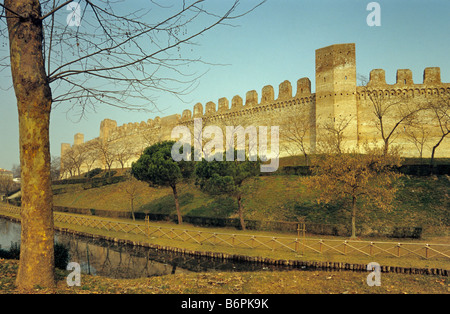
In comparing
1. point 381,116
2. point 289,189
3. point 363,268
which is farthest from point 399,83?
point 363,268

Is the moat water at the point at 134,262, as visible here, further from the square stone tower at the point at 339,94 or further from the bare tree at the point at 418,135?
the bare tree at the point at 418,135

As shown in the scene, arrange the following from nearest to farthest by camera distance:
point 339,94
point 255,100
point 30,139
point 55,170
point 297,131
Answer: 1. point 30,139
2. point 339,94
3. point 297,131
4. point 255,100
5. point 55,170

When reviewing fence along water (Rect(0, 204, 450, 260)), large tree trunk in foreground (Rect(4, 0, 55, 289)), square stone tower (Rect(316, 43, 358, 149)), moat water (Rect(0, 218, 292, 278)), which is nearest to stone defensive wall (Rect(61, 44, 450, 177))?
square stone tower (Rect(316, 43, 358, 149))

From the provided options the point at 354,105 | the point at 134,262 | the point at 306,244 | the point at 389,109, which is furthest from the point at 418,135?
the point at 134,262

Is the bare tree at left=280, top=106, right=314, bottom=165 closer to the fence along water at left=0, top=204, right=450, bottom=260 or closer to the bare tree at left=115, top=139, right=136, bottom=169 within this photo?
the fence along water at left=0, top=204, right=450, bottom=260

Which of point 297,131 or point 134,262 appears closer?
point 134,262

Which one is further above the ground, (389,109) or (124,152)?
(389,109)

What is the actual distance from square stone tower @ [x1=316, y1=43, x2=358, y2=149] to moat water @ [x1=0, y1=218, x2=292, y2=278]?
22290 mm

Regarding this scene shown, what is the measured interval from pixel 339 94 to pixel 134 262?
2631 centimetres

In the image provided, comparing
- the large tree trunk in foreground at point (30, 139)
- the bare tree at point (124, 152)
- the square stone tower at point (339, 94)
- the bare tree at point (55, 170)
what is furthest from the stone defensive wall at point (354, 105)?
the bare tree at point (55, 170)

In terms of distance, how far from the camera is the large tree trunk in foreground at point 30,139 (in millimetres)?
4688

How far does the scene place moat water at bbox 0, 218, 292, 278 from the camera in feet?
35.6

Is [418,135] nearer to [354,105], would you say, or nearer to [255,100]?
[354,105]

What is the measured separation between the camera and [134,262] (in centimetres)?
1232
